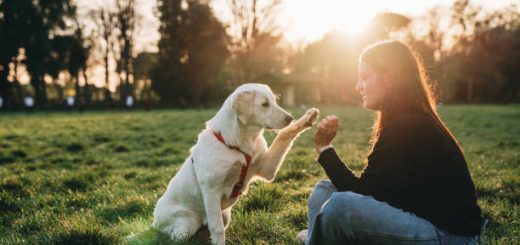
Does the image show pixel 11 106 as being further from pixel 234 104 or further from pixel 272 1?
pixel 234 104

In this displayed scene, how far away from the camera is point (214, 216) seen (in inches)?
150

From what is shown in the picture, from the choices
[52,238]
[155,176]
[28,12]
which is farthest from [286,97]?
[52,238]

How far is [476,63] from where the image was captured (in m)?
57.3

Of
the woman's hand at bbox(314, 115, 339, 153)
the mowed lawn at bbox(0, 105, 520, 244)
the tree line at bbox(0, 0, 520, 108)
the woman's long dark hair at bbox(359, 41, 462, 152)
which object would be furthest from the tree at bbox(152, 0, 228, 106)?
the woman's long dark hair at bbox(359, 41, 462, 152)

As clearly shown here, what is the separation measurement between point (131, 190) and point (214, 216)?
3.20 metres

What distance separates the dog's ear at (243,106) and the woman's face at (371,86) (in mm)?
1325

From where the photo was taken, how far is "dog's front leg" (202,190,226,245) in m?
3.80

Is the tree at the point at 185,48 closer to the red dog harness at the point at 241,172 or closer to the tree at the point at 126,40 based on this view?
the tree at the point at 126,40

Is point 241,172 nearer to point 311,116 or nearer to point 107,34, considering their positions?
point 311,116

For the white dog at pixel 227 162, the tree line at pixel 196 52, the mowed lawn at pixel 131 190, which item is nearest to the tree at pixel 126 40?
the tree line at pixel 196 52

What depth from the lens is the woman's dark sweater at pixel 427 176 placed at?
2.71 metres

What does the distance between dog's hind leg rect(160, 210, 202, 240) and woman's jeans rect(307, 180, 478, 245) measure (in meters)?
1.76

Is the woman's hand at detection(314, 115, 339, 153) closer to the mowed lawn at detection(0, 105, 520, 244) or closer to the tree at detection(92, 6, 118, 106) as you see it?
the mowed lawn at detection(0, 105, 520, 244)

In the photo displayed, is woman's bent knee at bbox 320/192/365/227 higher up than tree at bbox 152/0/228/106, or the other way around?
tree at bbox 152/0/228/106
